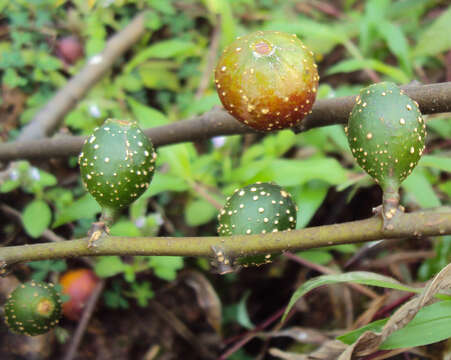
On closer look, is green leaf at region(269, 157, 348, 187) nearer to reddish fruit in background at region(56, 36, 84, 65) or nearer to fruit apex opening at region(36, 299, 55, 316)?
fruit apex opening at region(36, 299, 55, 316)

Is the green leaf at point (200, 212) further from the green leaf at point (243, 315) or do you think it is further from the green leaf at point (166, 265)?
the green leaf at point (243, 315)

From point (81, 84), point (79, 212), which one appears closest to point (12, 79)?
point (81, 84)

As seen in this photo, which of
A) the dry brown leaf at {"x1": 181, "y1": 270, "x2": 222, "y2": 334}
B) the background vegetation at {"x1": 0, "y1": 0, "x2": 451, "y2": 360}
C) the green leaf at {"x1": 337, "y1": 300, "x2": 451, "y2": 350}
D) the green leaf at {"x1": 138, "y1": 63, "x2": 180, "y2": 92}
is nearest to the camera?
the green leaf at {"x1": 337, "y1": 300, "x2": 451, "y2": 350}

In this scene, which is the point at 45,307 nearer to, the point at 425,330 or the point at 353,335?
the point at 353,335

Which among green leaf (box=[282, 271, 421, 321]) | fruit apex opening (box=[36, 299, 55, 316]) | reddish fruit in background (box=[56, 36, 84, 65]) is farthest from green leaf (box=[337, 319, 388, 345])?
reddish fruit in background (box=[56, 36, 84, 65])

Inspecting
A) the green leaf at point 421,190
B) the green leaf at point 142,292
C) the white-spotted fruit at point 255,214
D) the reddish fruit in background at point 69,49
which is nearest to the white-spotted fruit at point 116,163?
the white-spotted fruit at point 255,214

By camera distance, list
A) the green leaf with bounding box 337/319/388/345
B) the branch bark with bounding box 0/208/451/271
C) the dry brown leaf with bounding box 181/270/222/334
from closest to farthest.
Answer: the branch bark with bounding box 0/208/451/271, the green leaf with bounding box 337/319/388/345, the dry brown leaf with bounding box 181/270/222/334

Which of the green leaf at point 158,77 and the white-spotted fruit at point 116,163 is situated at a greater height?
the white-spotted fruit at point 116,163
